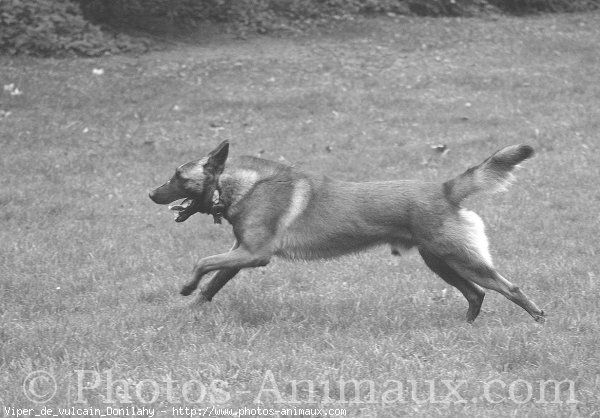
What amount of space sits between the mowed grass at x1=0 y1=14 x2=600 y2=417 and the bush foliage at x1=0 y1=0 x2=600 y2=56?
0.85 meters

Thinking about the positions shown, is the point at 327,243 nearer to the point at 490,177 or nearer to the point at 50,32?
the point at 490,177

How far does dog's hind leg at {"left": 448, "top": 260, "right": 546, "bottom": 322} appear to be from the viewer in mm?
5281

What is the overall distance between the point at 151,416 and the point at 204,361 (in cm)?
74

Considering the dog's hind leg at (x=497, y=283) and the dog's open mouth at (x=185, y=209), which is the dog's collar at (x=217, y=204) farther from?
the dog's hind leg at (x=497, y=283)

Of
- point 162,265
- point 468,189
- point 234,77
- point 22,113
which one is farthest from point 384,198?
point 234,77

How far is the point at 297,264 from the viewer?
690 centimetres

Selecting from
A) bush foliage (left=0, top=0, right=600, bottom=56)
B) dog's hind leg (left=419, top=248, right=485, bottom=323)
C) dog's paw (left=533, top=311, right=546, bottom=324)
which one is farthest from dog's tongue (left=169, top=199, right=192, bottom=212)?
bush foliage (left=0, top=0, right=600, bottom=56)

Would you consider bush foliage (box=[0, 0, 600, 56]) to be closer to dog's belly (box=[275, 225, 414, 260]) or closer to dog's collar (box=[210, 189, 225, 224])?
dog's collar (box=[210, 189, 225, 224])

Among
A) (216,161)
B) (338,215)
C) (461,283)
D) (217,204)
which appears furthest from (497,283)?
(216,161)

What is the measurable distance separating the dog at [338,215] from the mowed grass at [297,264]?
0.35 m

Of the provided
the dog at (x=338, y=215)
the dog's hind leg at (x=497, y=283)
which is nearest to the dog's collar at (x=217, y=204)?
the dog at (x=338, y=215)

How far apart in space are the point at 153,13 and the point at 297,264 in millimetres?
12625

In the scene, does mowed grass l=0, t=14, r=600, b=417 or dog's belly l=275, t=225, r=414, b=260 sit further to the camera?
dog's belly l=275, t=225, r=414, b=260

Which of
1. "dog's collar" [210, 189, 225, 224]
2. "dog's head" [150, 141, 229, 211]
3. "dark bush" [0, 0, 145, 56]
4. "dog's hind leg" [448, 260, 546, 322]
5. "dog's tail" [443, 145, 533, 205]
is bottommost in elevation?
"dark bush" [0, 0, 145, 56]
